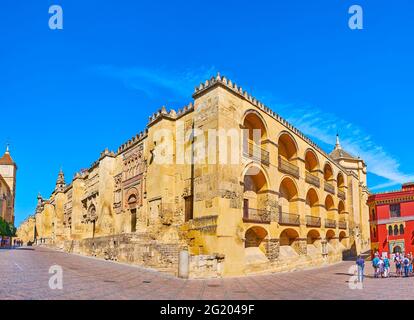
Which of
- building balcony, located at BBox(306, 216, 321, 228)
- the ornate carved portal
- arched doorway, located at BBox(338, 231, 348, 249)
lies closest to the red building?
arched doorway, located at BBox(338, 231, 348, 249)

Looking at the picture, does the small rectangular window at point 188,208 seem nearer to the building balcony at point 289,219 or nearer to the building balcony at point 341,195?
the building balcony at point 289,219

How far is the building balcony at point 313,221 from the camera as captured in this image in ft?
102

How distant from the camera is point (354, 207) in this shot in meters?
43.1

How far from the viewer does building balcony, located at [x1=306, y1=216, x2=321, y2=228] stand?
31.2 m

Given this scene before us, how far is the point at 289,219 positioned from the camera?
28.2 meters

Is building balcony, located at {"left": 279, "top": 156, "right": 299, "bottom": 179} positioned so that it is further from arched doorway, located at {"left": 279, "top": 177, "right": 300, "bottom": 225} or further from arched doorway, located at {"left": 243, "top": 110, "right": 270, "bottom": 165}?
arched doorway, located at {"left": 243, "top": 110, "right": 270, "bottom": 165}

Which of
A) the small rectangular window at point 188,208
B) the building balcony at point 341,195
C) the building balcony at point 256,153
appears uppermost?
the building balcony at point 256,153

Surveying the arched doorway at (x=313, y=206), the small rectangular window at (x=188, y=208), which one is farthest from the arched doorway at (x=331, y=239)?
the small rectangular window at (x=188, y=208)

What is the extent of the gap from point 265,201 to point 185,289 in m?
12.8

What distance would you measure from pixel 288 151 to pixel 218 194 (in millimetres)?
12880

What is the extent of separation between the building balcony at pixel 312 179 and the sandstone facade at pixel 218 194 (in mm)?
97

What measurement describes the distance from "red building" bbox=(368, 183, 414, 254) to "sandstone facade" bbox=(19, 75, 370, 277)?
385cm

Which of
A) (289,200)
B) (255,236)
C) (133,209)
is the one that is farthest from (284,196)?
(133,209)
